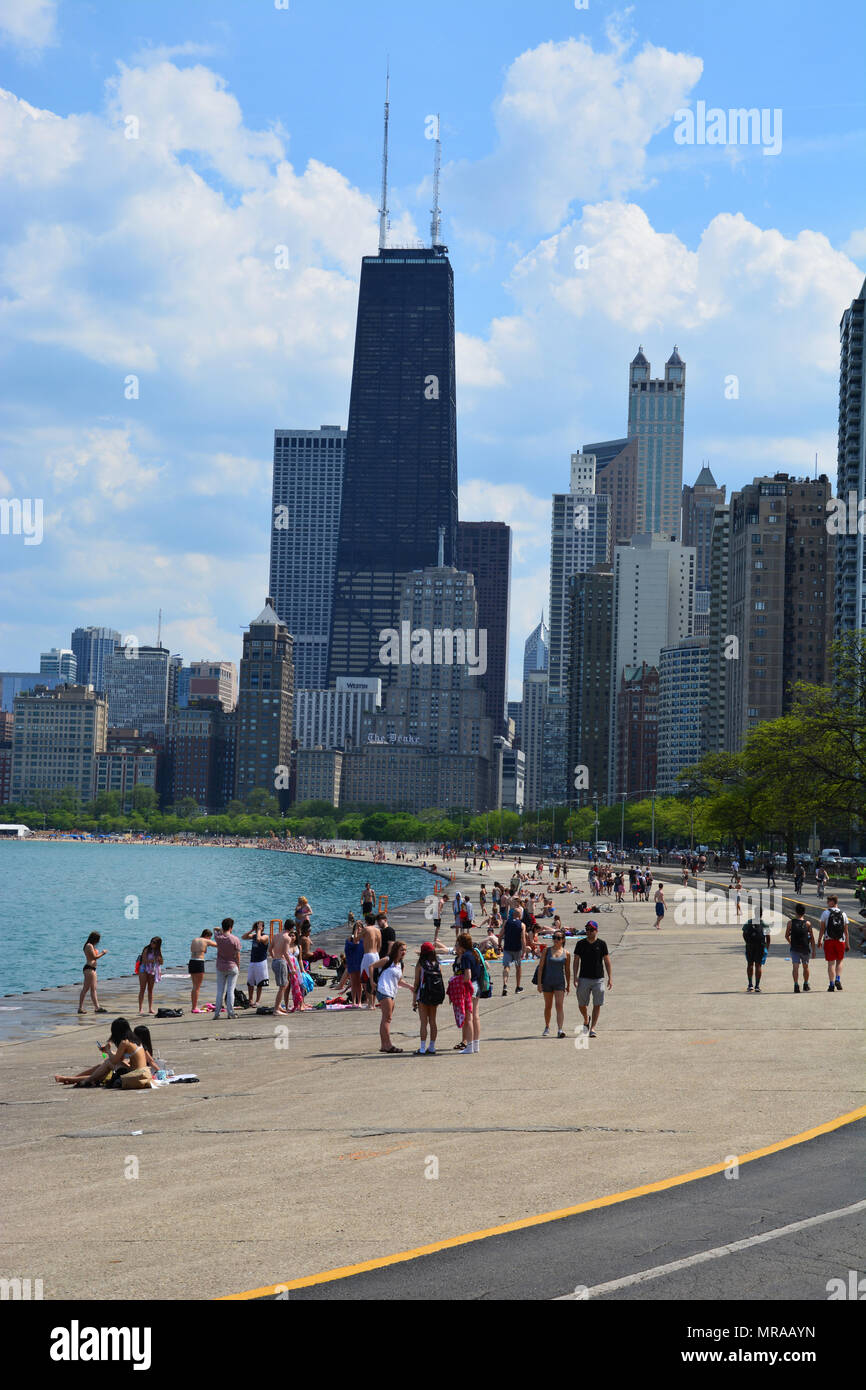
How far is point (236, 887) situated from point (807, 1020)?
10279 centimetres

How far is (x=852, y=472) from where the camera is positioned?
18475cm

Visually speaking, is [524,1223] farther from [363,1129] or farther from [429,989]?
[429,989]

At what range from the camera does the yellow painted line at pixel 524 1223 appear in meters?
9.47

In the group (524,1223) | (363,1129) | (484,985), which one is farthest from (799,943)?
(524,1223)

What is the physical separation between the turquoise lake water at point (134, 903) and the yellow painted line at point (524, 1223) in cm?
3387

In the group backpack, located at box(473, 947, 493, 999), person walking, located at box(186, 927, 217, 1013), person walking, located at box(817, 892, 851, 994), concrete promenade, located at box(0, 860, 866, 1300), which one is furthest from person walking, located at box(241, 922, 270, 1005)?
person walking, located at box(817, 892, 851, 994)

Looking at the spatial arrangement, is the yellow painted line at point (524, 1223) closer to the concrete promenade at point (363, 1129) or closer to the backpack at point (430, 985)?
the concrete promenade at point (363, 1129)

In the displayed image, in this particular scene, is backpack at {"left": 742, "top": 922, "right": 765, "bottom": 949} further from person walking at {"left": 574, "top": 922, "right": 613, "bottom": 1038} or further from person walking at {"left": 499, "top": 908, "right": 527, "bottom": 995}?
person walking at {"left": 574, "top": 922, "right": 613, "bottom": 1038}

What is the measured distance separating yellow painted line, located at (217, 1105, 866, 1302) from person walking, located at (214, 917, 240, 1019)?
14.7m

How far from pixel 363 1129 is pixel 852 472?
184m

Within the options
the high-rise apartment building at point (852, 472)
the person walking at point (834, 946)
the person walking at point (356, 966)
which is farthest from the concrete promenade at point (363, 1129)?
the high-rise apartment building at point (852, 472)
